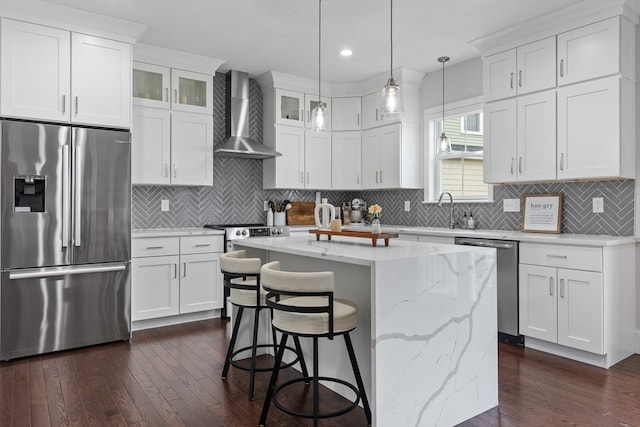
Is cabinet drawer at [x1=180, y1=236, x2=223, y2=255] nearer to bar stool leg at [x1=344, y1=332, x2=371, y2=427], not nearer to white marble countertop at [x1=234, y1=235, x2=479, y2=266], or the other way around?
white marble countertop at [x1=234, y1=235, x2=479, y2=266]

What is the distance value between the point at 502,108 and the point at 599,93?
0.81 meters

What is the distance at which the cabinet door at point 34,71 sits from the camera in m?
3.31

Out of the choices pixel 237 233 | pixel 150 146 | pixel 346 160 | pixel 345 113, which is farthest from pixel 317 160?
pixel 150 146

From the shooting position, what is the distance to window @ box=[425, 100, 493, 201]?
15.7 feet

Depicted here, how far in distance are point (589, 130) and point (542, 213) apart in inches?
33.4

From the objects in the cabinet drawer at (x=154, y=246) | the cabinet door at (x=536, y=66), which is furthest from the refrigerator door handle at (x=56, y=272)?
the cabinet door at (x=536, y=66)

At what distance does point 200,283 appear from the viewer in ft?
14.5

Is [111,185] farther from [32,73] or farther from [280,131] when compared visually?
[280,131]

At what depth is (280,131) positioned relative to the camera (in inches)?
208

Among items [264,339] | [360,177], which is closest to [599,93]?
[360,177]

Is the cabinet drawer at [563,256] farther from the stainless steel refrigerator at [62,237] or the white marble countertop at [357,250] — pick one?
the stainless steel refrigerator at [62,237]

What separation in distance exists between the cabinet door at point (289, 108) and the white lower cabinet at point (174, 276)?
67.5 inches

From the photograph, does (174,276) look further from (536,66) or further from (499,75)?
(536,66)

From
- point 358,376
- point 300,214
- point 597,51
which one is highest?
point 597,51
